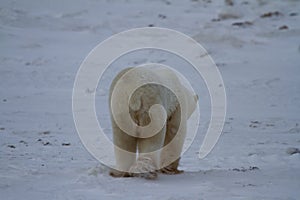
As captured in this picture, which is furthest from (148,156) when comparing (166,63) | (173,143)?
(166,63)

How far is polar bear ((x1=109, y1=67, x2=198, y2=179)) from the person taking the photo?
17.1ft

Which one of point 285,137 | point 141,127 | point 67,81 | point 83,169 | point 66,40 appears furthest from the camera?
point 66,40

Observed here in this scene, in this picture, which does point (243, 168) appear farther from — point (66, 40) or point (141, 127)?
point (66, 40)

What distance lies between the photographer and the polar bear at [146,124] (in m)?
5.21

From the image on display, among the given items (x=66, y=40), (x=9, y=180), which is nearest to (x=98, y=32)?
(x=66, y=40)

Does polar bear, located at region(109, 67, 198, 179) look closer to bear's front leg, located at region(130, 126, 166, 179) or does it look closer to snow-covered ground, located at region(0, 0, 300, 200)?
bear's front leg, located at region(130, 126, 166, 179)

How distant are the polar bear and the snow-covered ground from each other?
19cm

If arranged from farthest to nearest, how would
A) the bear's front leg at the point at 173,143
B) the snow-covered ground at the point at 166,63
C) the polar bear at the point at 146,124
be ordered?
1. the bear's front leg at the point at 173,143
2. the polar bear at the point at 146,124
3. the snow-covered ground at the point at 166,63

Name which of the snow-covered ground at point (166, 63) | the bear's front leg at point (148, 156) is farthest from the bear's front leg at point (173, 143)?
the bear's front leg at point (148, 156)

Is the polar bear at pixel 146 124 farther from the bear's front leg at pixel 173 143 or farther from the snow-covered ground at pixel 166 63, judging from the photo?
the snow-covered ground at pixel 166 63

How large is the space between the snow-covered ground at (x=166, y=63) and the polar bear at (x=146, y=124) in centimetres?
19

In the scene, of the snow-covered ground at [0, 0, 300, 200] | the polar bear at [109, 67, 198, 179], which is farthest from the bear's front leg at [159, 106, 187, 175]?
the snow-covered ground at [0, 0, 300, 200]

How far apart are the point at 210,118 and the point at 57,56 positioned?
14.7 feet

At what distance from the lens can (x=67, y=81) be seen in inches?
439
